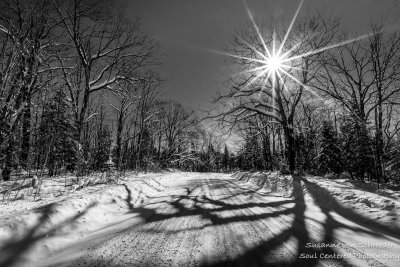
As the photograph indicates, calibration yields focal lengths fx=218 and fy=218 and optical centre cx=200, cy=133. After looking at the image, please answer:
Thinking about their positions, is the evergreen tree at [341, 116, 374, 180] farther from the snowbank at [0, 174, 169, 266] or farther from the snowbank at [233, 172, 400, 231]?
the snowbank at [0, 174, 169, 266]

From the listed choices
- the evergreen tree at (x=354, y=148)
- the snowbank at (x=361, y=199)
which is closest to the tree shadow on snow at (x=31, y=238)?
the snowbank at (x=361, y=199)

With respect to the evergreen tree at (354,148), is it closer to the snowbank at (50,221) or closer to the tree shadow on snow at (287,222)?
the tree shadow on snow at (287,222)

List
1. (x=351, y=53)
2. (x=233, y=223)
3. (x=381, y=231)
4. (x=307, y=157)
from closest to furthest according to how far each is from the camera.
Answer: (x=381, y=231) < (x=233, y=223) < (x=351, y=53) < (x=307, y=157)

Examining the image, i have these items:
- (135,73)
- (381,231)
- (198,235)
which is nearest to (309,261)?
(198,235)

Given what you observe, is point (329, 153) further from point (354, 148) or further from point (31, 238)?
point (31, 238)

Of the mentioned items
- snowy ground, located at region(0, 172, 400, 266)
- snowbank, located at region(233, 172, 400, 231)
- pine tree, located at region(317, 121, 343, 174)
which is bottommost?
snowy ground, located at region(0, 172, 400, 266)

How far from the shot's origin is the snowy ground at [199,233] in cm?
321

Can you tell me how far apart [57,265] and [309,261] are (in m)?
3.59

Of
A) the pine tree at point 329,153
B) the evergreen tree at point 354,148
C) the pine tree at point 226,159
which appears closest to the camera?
the evergreen tree at point 354,148

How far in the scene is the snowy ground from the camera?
10.5 ft

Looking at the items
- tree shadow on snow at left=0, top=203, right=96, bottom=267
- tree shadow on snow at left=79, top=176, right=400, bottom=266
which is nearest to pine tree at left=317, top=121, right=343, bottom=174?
tree shadow on snow at left=79, top=176, right=400, bottom=266

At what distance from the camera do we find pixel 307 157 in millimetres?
35562

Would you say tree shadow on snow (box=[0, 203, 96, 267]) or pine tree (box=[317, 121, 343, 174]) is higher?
pine tree (box=[317, 121, 343, 174])

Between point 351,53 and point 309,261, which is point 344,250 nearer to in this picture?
point 309,261
